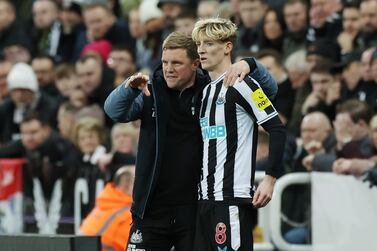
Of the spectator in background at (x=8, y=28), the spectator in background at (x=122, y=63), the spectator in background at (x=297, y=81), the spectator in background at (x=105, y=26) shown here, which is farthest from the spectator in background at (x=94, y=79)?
the spectator in background at (x=8, y=28)

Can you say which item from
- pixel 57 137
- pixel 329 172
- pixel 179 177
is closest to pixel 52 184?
pixel 57 137

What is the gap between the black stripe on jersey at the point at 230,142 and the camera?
7215 mm

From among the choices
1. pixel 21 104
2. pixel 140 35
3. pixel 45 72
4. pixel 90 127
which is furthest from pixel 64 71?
pixel 90 127

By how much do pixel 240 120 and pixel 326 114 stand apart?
4.52 metres

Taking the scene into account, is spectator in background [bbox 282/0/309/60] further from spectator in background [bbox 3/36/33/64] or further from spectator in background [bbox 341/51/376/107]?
spectator in background [bbox 3/36/33/64]

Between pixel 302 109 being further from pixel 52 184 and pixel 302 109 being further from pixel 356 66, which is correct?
pixel 52 184

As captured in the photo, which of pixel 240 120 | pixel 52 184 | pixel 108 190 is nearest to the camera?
pixel 240 120

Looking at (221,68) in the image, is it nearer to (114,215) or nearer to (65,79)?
(114,215)

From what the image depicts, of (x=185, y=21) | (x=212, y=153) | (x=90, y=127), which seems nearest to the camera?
(x=212, y=153)

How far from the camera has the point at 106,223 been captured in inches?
387

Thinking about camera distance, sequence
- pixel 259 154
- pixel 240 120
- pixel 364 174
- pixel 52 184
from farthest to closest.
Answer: pixel 52 184
pixel 259 154
pixel 364 174
pixel 240 120

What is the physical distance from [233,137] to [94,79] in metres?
7.47

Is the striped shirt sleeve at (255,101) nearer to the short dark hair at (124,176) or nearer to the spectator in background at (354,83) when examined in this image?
the short dark hair at (124,176)

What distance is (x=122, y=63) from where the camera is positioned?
14.6m
